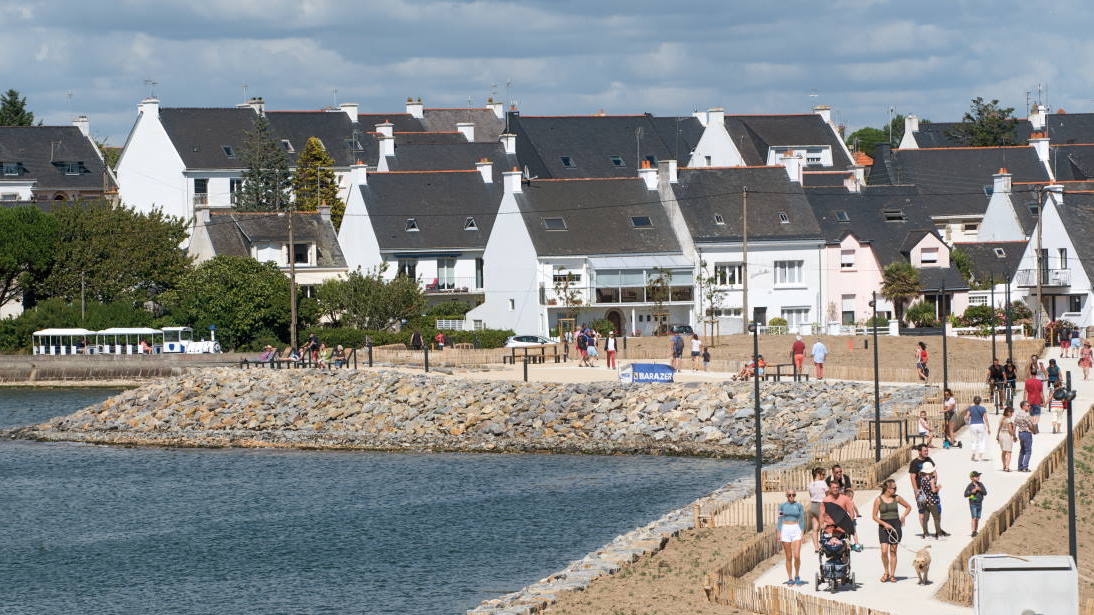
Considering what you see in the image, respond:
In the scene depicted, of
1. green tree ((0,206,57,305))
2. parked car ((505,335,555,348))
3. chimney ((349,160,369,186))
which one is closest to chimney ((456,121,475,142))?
chimney ((349,160,369,186))

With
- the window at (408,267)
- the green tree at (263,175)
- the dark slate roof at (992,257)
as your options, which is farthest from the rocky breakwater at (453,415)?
the green tree at (263,175)

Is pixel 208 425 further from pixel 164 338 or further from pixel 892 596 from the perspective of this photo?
pixel 892 596

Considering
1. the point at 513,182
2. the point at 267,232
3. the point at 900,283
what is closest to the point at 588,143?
the point at 513,182

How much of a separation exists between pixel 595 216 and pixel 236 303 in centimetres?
1969

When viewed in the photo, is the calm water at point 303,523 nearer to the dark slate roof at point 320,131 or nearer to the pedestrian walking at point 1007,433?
the pedestrian walking at point 1007,433

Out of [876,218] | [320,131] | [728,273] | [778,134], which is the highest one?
[320,131]

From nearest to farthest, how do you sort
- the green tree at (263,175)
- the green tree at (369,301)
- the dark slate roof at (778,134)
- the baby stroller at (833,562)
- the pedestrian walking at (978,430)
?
the baby stroller at (833,562) < the pedestrian walking at (978,430) < the green tree at (369,301) < the green tree at (263,175) < the dark slate roof at (778,134)

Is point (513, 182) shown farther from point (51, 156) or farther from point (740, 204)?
point (51, 156)

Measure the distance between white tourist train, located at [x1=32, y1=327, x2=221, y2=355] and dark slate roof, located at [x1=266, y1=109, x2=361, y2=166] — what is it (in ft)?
100

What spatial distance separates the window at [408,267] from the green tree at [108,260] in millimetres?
11737

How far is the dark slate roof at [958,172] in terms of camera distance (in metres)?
111

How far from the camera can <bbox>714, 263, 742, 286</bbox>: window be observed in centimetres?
8962

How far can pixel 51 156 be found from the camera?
116875mm

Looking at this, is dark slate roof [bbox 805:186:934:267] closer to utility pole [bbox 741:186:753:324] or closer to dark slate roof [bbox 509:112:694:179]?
utility pole [bbox 741:186:753:324]
